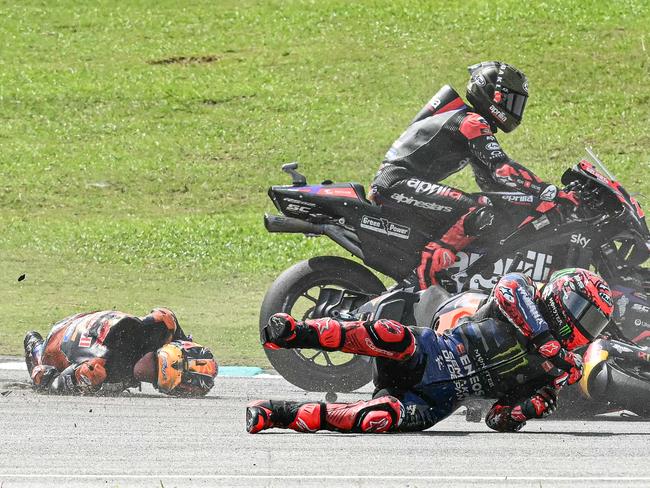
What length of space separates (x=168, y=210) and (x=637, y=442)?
652 inches

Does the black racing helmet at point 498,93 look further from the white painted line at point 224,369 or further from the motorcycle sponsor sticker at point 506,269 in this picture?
the white painted line at point 224,369

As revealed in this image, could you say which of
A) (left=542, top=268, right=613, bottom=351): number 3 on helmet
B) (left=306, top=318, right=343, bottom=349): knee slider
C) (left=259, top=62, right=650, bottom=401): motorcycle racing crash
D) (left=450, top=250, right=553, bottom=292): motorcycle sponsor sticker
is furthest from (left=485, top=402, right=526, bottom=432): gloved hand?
(left=450, top=250, right=553, bottom=292): motorcycle sponsor sticker

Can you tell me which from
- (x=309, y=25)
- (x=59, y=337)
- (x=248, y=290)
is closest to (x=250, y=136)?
(x=309, y=25)

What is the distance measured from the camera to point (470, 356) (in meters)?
7.11

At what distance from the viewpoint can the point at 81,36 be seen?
33.6 metres

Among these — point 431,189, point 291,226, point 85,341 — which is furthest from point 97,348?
point 431,189

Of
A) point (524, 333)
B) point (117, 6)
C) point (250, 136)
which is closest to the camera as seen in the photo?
point (524, 333)

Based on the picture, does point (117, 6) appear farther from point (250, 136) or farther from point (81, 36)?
point (250, 136)

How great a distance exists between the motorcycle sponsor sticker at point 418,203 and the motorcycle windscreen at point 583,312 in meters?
2.36

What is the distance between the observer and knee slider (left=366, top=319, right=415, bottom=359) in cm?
687

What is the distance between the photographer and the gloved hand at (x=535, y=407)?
6.89 meters

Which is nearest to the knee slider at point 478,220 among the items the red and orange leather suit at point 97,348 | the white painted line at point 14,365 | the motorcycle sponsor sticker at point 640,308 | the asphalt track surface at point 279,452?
the motorcycle sponsor sticker at point 640,308

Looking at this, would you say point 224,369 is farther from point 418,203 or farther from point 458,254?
point 458,254

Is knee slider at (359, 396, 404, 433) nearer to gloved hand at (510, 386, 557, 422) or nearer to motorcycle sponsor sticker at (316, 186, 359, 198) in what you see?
gloved hand at (510, 386, 557, 422)
